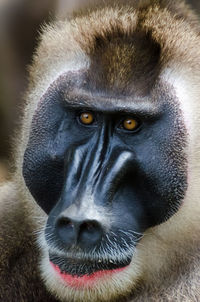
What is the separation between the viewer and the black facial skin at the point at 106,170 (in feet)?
12.3

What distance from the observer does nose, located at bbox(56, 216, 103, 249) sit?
3641 millimetres

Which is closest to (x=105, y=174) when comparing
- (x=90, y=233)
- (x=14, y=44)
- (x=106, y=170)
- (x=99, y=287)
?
(x=106, y=170)

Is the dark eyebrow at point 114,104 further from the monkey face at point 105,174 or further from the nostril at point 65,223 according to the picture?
the nostril at point 65,223

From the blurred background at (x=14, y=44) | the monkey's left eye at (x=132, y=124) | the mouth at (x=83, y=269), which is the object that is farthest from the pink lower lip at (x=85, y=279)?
the blurred background at (x=14, y=44)

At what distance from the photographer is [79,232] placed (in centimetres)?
366

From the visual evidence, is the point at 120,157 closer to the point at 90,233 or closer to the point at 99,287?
the point at 90,233

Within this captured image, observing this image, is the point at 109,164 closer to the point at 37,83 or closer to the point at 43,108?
the point at 43,108

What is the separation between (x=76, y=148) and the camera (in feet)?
13.0

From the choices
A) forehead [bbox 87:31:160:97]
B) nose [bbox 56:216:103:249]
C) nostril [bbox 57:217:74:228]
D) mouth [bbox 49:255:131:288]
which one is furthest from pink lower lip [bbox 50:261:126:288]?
forehead [bbox 87:31:160:97]

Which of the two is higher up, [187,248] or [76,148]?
[76,148]

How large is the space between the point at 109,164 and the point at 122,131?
0.80 ft

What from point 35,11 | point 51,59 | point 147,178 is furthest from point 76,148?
point 35,11

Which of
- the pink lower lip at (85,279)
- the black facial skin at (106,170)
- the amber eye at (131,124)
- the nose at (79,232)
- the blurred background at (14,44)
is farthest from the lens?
the blurred background at (14,44)

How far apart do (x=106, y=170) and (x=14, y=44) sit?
5.26 m
